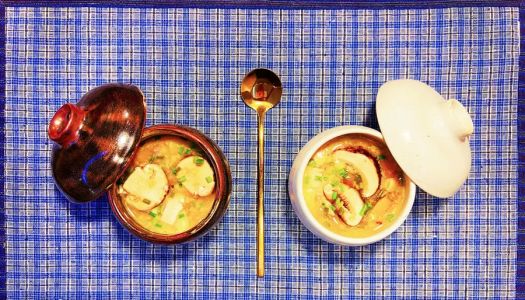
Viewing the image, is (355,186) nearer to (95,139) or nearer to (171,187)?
(171,187)

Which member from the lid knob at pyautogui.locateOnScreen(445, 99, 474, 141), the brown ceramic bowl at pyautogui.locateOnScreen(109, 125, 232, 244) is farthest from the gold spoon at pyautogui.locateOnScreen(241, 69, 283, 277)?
the lid knob at pyautogui.locateOnScreen(445, 99, 474, 141)

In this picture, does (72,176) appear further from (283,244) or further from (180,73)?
(283,244)

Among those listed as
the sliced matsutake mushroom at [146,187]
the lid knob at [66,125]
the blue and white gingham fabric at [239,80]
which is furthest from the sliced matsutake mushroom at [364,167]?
the lid knob at [66,125]

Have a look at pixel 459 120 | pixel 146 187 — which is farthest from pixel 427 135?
pixel 146 187

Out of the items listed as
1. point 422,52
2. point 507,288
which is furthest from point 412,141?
point 507,288

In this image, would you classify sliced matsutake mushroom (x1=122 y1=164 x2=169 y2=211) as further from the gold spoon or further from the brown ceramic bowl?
the gold spoon

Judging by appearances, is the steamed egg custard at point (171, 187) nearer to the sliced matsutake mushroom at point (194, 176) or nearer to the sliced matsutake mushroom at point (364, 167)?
the sliced matsutake mushroom at point (194, 176)
